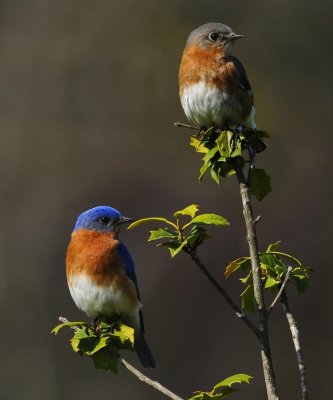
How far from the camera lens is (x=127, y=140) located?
53.9 ft

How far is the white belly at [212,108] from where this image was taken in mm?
5750

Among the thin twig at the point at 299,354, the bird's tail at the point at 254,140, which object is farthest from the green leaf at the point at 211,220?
the bird's tail at the point at 254,140

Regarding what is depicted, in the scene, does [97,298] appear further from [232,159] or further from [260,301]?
[260,301]

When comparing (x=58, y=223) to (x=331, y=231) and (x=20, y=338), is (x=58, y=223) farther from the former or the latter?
(x=331, y=231)

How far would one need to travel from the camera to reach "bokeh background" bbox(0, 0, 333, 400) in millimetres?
13312

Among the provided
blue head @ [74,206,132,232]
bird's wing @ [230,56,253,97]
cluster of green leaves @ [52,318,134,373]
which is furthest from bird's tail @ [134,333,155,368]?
cluster of green leaves @ [52,318,134,373]

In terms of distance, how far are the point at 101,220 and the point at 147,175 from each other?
→ 9.27 meters

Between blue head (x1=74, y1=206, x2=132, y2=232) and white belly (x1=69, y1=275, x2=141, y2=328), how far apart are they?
1.02 feet

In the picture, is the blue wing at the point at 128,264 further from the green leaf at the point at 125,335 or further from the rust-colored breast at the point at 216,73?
the green leaf at the point at 125,335

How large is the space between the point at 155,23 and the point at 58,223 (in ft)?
14.5

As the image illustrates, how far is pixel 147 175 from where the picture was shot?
15.6 metres

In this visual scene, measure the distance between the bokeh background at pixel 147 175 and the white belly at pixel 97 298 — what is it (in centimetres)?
577

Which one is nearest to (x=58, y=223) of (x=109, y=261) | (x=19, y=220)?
(x=19, y=220)

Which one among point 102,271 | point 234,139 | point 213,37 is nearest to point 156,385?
point 234,139
